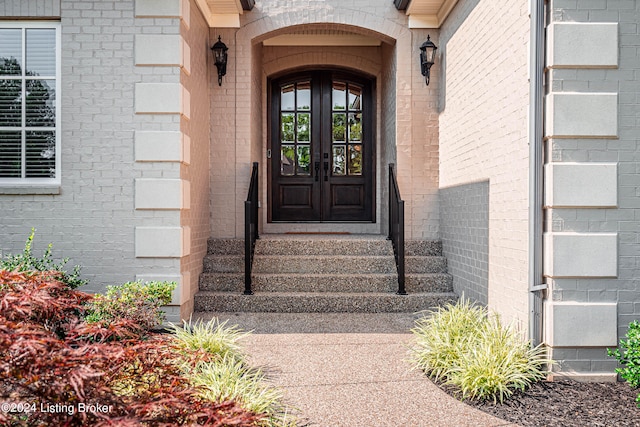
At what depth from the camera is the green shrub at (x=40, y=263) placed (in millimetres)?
4887

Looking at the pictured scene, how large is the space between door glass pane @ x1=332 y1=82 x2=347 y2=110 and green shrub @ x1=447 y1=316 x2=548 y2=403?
5.17 metres

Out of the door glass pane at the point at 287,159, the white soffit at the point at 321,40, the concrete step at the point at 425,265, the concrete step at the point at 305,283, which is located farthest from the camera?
the door glass pane at the point at 287,159

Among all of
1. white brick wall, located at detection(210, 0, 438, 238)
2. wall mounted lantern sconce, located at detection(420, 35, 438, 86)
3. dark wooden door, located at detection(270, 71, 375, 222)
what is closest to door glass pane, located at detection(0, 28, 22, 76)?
white brick wall, located at detection(210, 0, 438, 238)

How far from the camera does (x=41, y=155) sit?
215 inches

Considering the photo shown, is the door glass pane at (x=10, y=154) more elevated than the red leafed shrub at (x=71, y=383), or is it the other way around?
the door glass pane at (x=10, y=154)

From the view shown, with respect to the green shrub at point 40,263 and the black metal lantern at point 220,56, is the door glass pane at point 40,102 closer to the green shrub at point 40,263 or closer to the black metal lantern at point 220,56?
the green shrub at point 40,263

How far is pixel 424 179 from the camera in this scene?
23.4 feet

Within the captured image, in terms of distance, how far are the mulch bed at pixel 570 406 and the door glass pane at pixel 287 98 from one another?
5906 millimetres

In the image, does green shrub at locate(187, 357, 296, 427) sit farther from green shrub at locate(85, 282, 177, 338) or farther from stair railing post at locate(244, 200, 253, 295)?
stair railing post at locate(244, 200, 253, 295)

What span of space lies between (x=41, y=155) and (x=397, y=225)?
3.94 meters

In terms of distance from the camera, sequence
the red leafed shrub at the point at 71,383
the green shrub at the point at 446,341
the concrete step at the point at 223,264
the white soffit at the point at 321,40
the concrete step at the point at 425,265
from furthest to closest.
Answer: the white soffit at the point at 321,40 < the concrete step at the point at 425,265 < the concrete step at the point at 223,264 < the green shrub at the point at 446,341 < the red leafed shrub at the point at 71,383

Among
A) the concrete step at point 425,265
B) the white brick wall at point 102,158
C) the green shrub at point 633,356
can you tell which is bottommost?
the green shrub at point 633,356

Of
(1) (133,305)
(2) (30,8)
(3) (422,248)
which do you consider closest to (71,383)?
(1) (133,305)

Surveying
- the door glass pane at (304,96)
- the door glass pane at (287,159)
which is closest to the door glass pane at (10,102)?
the door glass pane at (287,159)
